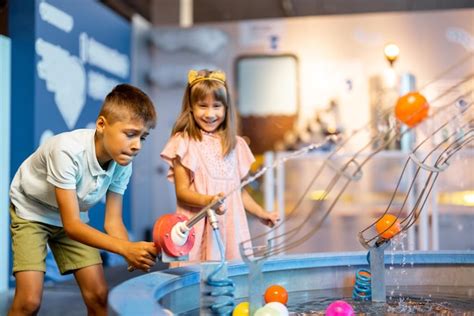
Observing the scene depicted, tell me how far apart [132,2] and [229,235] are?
4777mm

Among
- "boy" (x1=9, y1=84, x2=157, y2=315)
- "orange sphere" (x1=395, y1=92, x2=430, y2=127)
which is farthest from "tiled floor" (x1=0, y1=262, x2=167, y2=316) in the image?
"orange sphere" (x1=395, y1=92, x2=430, y2=127)

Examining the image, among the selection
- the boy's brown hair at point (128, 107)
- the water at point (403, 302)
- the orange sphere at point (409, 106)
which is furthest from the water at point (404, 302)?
the orange sphere at point (409, 106)

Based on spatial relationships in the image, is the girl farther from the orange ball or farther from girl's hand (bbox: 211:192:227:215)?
the orange ball

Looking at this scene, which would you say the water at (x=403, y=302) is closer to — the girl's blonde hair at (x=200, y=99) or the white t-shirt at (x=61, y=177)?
the white t-shirt at (x=61, y=177)

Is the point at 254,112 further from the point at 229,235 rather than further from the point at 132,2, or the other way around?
the point at 229,235

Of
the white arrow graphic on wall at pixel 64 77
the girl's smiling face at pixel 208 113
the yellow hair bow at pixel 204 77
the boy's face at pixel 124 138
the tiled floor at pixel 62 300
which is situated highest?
the white arrow graphic on wall at pixel 64 77

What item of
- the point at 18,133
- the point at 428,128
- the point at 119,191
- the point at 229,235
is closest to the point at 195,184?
the point at 229,235

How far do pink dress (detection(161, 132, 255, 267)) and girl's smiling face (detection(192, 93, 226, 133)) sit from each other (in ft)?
0.13

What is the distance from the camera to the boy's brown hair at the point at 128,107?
1.86 metres

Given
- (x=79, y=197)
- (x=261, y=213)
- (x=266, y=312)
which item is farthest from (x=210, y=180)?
(x=266, y=312)

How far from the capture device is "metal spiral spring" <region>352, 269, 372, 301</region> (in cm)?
204

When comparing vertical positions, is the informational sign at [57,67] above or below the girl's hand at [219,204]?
above

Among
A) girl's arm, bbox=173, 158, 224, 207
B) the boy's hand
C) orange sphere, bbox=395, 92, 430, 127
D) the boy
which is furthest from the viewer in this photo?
orange sphere, bbox=395, 92, 430, 127

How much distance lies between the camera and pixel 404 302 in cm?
201
